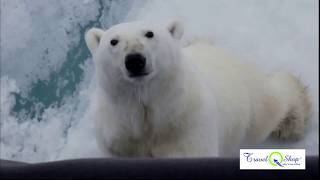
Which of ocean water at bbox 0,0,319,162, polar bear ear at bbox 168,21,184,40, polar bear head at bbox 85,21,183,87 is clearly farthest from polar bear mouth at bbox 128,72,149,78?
ocean water at bbox 0,0,319,162

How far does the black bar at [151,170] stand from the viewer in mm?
1165

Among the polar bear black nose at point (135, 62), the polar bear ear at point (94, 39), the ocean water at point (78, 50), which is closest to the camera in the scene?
the polar bear black nose at point (135, 62)

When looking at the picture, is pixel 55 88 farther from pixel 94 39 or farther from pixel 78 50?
pixel 94 39

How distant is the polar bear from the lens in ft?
5.57

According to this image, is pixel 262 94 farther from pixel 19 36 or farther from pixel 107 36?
pixel 19 36

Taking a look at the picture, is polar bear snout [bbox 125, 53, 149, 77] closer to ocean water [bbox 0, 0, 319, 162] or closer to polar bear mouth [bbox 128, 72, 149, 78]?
polar bear mouth [bbox 128, 72, 149, 78]

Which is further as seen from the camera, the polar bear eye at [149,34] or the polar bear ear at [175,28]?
the polar bear ear at [175,28]

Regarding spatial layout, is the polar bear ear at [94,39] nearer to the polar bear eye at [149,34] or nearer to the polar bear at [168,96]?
the polar bear at [168,96]
